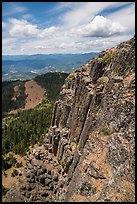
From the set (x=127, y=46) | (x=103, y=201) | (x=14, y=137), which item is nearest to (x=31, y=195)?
(x=103, y=201)

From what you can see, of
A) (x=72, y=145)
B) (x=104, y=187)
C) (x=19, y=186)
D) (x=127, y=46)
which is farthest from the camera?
(x=19, y=186)

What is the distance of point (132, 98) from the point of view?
3834 centimetres

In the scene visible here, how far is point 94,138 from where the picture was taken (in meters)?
42.9

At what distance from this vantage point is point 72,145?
5753 cm

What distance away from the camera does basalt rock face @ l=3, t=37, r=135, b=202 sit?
115 ft

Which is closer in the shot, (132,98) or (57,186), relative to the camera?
(132,98)

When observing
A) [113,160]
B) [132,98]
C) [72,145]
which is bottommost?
[72,145]

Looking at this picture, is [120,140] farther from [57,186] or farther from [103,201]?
[57,186]

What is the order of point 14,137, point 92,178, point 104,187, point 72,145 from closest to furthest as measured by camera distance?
point 104,187 < point 92,178 < point 72,145 < point 14,137

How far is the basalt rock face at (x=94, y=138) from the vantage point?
3500 cm

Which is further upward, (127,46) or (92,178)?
(127,46)

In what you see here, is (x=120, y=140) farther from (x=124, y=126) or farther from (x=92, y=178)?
(x=92, y=178)

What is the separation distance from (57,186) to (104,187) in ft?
80.9

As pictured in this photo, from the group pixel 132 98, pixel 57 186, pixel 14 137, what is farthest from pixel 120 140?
pixel 14 137
